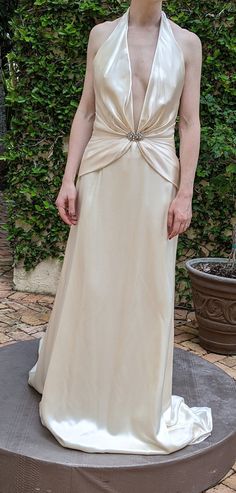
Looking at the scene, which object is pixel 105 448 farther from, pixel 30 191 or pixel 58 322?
pixel 30 191

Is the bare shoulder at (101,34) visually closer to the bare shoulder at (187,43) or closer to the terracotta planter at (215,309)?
the bare shoulder at (187,43)

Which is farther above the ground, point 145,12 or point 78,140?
point 145,12

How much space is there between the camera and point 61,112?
179 inches

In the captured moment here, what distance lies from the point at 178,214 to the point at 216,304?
1.72 metres

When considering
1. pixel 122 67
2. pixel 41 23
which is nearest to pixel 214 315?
pixel 122 67

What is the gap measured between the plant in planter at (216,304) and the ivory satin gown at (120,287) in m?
1.45

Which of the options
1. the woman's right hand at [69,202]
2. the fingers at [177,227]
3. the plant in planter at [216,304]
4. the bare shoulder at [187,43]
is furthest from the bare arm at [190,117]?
the plant in planter at [216,304]

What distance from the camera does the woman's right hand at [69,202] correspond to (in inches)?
95.0

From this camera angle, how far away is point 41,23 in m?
4.46

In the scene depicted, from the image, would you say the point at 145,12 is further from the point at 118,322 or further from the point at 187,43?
the point at 118,322

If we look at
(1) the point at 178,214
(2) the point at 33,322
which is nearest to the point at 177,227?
(1) the point at 178,214

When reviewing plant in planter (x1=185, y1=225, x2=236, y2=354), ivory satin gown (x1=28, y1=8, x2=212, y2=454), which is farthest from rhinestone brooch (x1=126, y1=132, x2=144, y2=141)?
plant in planter (x1=185, y1=225, x2=236, y2=354)

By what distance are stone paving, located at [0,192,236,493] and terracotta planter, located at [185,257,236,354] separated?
0.09 metres

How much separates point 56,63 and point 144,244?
2710mm
